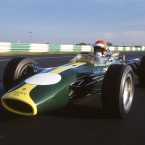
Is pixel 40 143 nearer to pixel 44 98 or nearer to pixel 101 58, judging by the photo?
pixel 44 98

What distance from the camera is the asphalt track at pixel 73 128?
13.3ft

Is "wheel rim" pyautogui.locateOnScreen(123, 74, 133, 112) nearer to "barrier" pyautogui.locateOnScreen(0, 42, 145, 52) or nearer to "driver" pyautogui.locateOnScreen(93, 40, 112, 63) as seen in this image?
"driver" pyautogui.locateOnScreen(93, 40, 112, 63)

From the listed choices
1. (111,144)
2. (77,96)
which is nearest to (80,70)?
(77,96)

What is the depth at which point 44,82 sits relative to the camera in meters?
5.09

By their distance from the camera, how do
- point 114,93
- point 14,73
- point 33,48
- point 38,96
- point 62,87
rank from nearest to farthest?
point 38,96 → point 114,93 → point 62,87 → point 14,73 → point 33,48

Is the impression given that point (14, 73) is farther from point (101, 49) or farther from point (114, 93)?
point (101, 49)

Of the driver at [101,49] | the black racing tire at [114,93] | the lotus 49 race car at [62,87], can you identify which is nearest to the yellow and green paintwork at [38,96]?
the lotus 49 race car at [62,87]

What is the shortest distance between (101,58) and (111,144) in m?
3.35

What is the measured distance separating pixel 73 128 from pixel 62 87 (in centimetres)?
82

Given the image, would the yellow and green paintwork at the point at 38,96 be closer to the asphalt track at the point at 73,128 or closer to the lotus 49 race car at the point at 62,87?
the lotus 49 race car at the point at 62,87

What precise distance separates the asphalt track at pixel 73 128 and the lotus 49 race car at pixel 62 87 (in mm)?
197

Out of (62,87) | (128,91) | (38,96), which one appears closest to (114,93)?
(62,87)

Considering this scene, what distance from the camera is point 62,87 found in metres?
5.16

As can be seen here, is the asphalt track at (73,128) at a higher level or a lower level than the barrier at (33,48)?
lower
